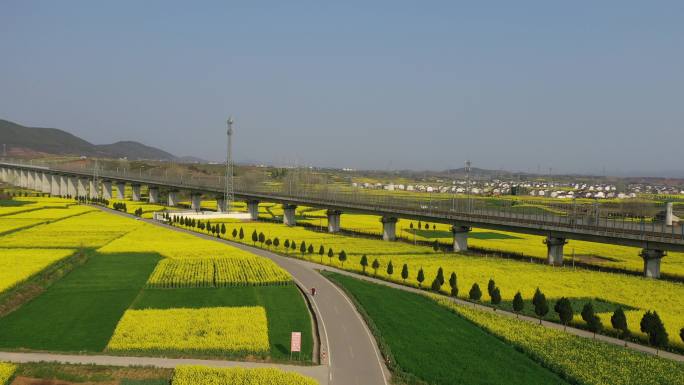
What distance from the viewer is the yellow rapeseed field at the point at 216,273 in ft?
163

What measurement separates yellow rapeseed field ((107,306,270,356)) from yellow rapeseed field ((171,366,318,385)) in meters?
3.35

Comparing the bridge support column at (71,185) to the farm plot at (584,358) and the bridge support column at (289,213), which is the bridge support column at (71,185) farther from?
the farm plot at (584,358)

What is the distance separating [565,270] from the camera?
204 feet

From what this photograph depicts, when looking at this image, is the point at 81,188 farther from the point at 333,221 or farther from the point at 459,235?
the point at 459,235

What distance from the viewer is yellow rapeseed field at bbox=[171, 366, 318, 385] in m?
27.3

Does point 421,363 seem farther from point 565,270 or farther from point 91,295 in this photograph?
point 565,270

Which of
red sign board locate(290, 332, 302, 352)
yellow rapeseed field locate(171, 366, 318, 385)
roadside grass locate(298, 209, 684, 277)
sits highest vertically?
red sign board locate(290, 332, 302, 352)

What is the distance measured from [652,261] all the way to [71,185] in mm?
163902

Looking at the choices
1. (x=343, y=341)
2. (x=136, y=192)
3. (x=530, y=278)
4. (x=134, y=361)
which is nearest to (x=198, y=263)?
(x=343, y=341)

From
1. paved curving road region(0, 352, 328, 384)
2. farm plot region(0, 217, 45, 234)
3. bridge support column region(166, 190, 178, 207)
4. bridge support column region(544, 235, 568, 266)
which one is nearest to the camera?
paved curving road region(0, 352, 328, 384)

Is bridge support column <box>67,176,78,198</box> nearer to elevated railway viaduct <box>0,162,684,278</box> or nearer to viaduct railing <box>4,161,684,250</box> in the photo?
elevated railway viaduct <box>0,162,684,278</box>

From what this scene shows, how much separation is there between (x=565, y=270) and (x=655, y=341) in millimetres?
26838

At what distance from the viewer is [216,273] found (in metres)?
53.8

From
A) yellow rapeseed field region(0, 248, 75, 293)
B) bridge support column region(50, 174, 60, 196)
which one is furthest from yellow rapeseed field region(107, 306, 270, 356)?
bridge support column region(50, 174, 60, 196)
